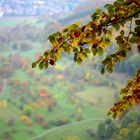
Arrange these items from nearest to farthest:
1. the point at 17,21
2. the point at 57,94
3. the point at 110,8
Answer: the point at 110,8, the point at 57,94, the point at 17,21

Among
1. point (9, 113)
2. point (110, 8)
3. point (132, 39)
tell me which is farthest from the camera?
point (9, 113)

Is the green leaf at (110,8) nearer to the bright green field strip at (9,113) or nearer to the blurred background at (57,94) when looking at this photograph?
the blurred background at (57,94)

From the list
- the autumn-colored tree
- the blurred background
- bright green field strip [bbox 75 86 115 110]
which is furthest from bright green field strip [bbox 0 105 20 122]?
the autumn-colored tree

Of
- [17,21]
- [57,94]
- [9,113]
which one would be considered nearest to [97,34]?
[9,113]

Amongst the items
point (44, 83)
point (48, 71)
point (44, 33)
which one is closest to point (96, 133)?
point (44, 83)

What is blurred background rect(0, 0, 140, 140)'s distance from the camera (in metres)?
36.6

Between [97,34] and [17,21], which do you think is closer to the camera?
[97,34]

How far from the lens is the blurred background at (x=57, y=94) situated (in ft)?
120

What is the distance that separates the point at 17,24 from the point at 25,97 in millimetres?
30268

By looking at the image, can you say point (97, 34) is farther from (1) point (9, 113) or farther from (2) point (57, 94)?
(2) point (57, 94)

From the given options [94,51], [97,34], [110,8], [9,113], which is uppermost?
[110,8]

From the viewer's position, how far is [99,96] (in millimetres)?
44844

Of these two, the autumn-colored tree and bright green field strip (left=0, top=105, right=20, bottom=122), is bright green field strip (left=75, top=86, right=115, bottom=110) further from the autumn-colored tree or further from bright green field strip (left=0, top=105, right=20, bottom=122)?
the autumn-colored tree

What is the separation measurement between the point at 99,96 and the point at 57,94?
25.3ft
